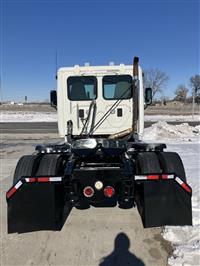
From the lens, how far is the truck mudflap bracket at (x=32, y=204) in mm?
3932

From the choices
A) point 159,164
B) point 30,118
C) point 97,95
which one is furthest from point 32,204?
point 30,118

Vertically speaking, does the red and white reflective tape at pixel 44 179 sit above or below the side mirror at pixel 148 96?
below

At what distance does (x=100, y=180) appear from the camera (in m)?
4.04

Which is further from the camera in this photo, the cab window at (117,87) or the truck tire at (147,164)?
the cab window at (117,87)

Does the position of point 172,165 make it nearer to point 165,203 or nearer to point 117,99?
point 165,203

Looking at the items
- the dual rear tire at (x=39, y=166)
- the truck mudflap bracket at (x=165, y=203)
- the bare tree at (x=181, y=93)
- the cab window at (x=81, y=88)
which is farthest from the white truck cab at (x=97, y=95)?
the bare tree at (x=181, y=93)

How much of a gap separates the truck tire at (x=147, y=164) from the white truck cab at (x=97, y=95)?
216 cm

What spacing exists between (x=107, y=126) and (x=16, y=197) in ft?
11.2

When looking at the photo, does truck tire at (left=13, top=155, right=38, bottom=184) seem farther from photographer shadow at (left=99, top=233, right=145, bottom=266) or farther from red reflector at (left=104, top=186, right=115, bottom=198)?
photographer shadow at (left=99, top=233, right=145, bottom=266)

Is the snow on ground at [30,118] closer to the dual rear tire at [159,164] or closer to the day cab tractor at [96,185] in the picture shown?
the day cab tractor at [96,185]

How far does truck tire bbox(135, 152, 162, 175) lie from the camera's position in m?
4.16

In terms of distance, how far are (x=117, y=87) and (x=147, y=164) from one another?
2936 millimetres

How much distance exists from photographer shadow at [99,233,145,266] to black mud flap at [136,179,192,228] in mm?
437

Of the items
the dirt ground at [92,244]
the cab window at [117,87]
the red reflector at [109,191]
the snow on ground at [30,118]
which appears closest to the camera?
the dirt ground at [92,244]
